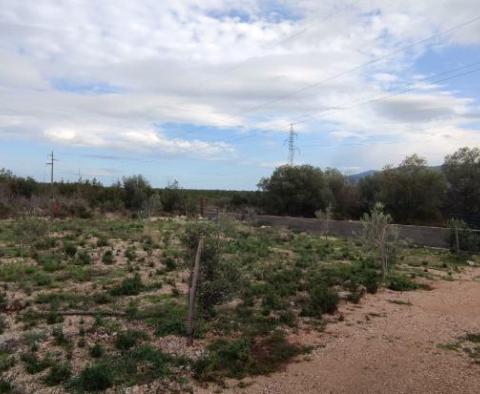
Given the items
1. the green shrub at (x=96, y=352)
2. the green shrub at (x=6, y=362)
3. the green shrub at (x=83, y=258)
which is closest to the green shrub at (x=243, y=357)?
the green shrub at (x=96, y=352)

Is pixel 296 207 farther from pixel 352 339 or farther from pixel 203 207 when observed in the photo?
pixel 352 339

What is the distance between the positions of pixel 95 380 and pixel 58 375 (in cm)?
51

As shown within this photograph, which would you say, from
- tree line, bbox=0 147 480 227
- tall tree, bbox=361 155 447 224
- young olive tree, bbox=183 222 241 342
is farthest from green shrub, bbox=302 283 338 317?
tall tree, bbox=361 155 447 224

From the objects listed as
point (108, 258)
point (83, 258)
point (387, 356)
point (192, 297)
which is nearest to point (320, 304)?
point (387, 356)

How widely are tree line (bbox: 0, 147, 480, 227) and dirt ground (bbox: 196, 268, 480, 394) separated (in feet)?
59.6

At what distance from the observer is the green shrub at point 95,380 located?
17.0 feet

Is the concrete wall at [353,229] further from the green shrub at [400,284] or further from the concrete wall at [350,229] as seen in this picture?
the green shrub at [400,284]

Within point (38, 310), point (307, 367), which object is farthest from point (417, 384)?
point (38, 310)

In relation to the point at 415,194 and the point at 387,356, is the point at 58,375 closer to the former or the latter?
the point at 387,356

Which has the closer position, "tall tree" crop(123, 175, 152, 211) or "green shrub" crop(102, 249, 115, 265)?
"green shrub" crop(102, 249, 115, 265)

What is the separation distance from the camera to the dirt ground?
553cm

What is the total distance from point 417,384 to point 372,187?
31.7 m

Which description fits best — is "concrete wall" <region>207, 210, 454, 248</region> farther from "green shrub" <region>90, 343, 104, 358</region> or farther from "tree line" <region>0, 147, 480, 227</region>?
"green shrub" <region>90, 343, 104, 358</region>

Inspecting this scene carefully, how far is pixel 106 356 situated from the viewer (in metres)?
6.04
